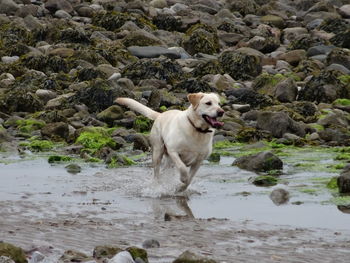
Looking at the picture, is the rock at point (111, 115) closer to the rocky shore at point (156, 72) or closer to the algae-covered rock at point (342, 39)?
the rocky shore at point (156, 72)

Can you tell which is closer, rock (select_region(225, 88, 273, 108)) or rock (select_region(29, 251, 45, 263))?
rock (select_region(29, 251, 45, 263))

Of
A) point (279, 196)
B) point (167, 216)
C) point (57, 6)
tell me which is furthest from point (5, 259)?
point (57, 6)

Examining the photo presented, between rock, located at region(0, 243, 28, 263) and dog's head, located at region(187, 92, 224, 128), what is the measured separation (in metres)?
5.18

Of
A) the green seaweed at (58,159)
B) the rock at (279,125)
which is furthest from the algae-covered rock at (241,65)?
the green seaweed at (58,159)

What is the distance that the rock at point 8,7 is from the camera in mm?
33469

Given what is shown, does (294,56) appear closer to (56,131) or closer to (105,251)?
(56,131)

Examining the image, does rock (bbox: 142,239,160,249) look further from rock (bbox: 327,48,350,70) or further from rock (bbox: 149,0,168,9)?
rock (bbox: 149,0,168,9)

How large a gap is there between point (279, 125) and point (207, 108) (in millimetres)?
5824

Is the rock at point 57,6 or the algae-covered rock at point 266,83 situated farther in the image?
the rock at point 57,6

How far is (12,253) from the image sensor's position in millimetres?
7324

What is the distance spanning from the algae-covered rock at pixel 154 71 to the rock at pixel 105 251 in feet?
51.7

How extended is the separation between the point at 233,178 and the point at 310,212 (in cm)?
292

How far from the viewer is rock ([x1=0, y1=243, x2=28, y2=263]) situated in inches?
286

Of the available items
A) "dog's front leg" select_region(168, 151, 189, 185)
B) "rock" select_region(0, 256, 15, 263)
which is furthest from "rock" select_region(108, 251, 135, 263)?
"dog's front leg" select_region(168, 151, 189, 185)
